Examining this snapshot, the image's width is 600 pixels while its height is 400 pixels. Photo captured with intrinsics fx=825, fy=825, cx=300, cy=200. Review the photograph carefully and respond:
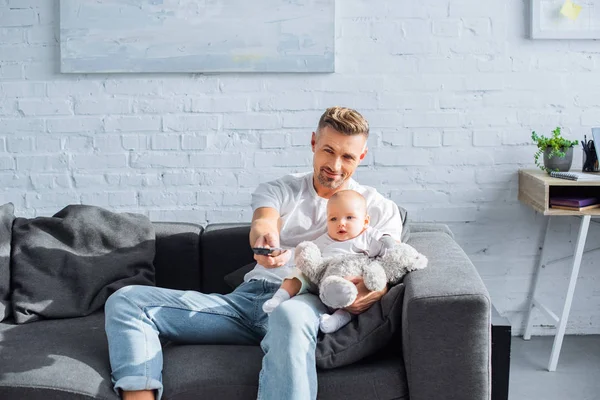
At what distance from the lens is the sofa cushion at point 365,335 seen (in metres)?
2.24

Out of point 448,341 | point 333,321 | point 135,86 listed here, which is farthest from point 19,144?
point 448,341

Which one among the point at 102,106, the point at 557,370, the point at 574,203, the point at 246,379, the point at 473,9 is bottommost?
the point at 557,370

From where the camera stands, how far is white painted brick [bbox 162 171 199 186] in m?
3.47

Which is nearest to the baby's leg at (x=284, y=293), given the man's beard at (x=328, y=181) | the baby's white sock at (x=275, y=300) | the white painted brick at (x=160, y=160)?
the baby's white sock at (x=275, y=300)

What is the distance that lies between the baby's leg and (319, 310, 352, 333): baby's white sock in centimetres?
13

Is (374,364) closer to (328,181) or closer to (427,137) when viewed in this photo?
(328,181)

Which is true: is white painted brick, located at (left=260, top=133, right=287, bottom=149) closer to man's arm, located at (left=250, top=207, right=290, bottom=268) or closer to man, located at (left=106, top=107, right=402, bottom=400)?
→ man, located at (left=106, top=107, right=402, bottom=400)

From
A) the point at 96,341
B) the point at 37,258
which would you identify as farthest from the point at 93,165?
the point at 96,341

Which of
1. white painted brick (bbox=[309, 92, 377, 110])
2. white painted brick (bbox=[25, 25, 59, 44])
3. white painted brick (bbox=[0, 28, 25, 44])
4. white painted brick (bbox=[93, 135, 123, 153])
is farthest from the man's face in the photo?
white painted brick (bbox=[0, 28, 25, 44])

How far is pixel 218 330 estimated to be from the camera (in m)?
2.41

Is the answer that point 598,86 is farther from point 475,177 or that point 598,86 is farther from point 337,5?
point 337,5

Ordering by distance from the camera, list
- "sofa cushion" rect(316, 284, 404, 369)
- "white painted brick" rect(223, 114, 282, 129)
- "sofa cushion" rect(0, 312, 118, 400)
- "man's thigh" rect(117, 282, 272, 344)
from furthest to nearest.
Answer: "white painted brick" rect(223, 114, 282, 129) < "man's thigh" rect(117, 282, 272, 344) < "sofa cushion" rect(316, 284, 404, 369) < "sofa cushion" rect(0, 312, 118, 400)

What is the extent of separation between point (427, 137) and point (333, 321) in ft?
4.46

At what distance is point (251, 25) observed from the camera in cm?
334
